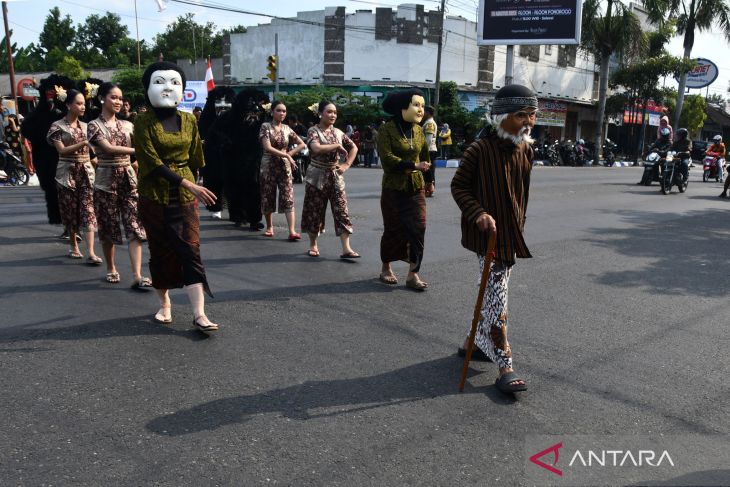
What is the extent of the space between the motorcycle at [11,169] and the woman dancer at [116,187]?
38.9 ft

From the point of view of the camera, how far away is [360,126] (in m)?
33.2

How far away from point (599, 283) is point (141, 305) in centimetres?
469

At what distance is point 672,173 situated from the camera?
17734mm

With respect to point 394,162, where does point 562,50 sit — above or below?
above

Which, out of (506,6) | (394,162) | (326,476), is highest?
(506,6)

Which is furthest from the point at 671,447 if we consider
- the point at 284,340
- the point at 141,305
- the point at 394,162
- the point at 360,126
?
the point at 360,126

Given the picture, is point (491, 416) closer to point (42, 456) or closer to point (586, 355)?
point (586, 355)

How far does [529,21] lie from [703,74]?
779 inches

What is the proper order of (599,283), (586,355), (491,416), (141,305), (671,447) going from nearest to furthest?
1. (671,447)
2. (491,416)
3. (586,355)
4. (141,305)
5. (599,283)

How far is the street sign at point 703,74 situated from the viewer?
39.3 m

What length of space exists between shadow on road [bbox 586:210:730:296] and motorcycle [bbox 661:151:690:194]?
175 inches

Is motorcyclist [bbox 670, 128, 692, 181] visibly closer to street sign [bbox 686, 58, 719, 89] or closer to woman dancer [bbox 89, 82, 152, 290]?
woman dancer [bbox 89, 82, 152, 290]

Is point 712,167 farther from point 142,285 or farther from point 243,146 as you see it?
point 142,285

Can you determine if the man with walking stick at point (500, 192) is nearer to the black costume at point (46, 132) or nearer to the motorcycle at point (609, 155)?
the black costume at point (46, 132)
